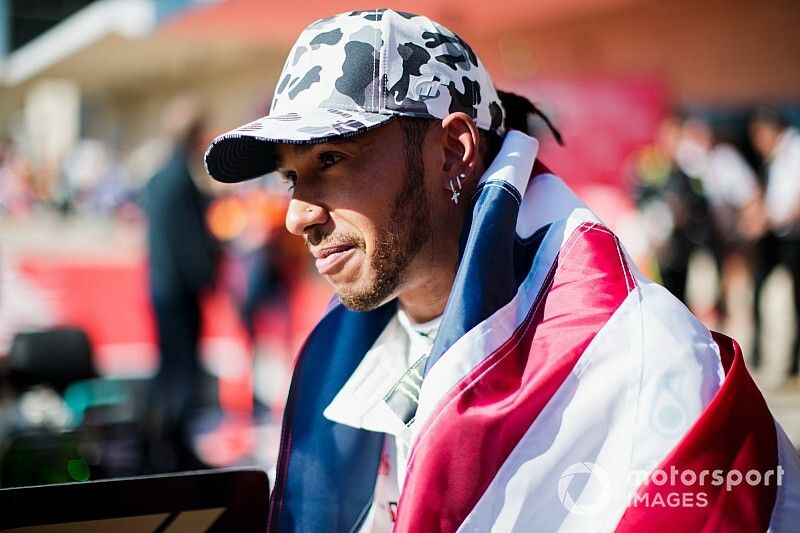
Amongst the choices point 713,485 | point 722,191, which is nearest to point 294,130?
point 713,485

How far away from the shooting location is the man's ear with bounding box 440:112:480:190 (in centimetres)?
157

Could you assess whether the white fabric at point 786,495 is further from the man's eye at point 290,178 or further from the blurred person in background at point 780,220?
the blurred person in background at point 780,220

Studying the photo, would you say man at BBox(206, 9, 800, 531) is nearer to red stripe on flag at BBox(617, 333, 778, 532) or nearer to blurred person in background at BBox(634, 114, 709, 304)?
red stripe on flag at BBox(617, 333, 778, 532)

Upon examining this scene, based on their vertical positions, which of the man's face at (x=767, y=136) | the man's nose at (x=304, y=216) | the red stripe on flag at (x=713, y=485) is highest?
the man's nose at (x=304, y=216)

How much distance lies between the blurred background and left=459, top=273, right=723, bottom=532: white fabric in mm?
3099

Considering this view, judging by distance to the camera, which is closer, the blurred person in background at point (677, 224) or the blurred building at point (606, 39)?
the blurred person in background at point (677, 224)

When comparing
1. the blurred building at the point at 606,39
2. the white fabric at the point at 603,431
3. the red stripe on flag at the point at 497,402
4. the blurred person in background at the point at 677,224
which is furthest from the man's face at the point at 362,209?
the blurred building at the point at 606,39

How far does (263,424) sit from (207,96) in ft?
61.0

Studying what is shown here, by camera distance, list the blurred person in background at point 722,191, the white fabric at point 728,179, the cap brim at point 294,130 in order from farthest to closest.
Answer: the white fabric at point 728,179 < the blurred person in background at point 722,191 < the cap brim at point 294,130

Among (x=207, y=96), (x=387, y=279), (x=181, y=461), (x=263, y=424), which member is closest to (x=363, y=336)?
(x=387, y=279)

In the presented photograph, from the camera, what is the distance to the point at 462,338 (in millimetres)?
1312

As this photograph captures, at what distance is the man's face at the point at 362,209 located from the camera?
1549 millimetres

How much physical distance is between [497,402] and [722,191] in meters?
7.71

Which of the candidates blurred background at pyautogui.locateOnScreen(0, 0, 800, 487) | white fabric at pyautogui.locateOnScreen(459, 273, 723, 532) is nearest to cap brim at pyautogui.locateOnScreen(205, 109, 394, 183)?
white fabric at pyautogui.locateOnScreen(459, 273, 723, 532)
